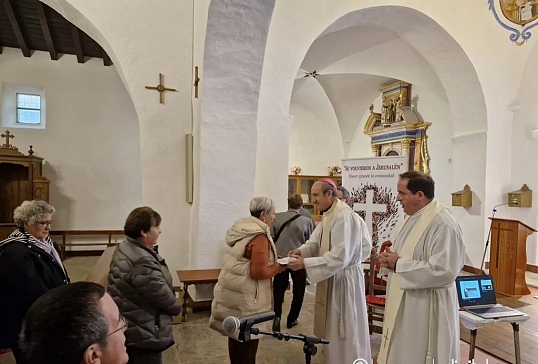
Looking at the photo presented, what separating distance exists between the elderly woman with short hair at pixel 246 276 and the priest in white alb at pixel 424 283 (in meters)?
0.79

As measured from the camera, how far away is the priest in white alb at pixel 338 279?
9.13 ft

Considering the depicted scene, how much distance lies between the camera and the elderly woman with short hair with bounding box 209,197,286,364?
99.5 inches

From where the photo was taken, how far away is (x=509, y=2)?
6836mm

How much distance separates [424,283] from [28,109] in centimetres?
935

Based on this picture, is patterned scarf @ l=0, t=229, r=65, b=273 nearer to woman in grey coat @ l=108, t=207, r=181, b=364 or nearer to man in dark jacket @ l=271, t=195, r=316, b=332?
woman in grey coat @ l=108, t=207, r=181, b=364

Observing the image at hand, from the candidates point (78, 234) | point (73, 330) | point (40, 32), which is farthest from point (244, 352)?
point (40, 32)

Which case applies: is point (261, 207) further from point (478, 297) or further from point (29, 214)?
point (478, 297)

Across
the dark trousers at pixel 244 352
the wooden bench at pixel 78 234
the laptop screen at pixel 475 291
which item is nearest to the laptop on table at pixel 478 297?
the laptop screen at pixel 475 291

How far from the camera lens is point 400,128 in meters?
10.5

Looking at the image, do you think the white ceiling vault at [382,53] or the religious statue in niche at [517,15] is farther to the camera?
the religious statue in niche at [517,15]

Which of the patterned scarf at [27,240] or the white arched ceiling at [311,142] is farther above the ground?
the white arched ceiling at [311,142]

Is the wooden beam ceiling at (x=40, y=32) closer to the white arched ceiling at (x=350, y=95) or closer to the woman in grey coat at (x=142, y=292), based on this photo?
the white arched ceiling at (x=350, y=95)

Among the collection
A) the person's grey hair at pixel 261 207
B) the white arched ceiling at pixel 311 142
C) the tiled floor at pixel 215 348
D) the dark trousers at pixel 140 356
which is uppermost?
the white arched ceiling at pixel 311 142

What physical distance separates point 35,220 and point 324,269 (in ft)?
6.52
